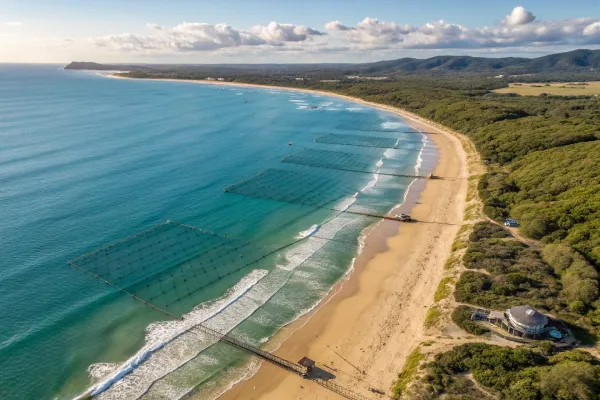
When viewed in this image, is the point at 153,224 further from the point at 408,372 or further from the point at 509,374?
the point at 509,374

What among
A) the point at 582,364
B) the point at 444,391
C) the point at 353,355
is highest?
the point at 582,364

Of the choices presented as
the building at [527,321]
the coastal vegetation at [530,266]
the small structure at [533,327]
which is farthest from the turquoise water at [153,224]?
the building at [527,321]

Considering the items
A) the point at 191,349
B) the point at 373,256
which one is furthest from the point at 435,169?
the point at 191,349

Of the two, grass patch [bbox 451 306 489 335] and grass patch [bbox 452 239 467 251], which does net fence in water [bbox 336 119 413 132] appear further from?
grass patch [bbox 451 306 489 335]

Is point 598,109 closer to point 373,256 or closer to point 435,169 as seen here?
point 435,169

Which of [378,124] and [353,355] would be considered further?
[378,124]

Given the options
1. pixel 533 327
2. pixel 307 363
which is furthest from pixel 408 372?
pixel 533 327

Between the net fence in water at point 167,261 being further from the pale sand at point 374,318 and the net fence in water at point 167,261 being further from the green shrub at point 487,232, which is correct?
the green shrub at point 487,232
